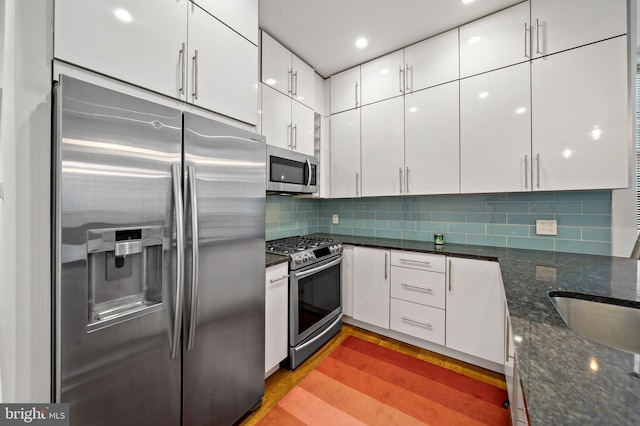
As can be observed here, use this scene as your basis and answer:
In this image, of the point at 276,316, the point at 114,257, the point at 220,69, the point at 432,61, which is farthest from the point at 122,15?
the point at 432,61

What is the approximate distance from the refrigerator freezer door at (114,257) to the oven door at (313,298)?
0.93m

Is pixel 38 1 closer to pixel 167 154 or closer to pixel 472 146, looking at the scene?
pixel 167 154

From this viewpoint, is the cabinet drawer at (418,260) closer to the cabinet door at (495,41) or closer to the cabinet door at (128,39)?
the cabinet door at (495,41)

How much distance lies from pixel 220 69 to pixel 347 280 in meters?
2.14

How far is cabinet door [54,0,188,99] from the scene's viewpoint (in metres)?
0.96

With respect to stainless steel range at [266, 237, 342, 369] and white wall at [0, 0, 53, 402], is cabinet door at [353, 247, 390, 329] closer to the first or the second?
stainless steel range at [266, 237, 342, 369]

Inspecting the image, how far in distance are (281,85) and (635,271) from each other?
108 inches

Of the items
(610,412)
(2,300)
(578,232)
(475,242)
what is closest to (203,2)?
(2,300)

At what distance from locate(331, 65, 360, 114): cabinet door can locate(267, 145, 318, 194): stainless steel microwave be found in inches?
28.3

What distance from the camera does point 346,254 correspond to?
2678mm

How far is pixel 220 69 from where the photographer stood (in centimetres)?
151

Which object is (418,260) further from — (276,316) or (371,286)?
(276,316)

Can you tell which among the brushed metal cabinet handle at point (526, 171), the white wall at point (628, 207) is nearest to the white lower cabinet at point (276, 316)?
the brushed metal cabinet handle at point (526, 171)

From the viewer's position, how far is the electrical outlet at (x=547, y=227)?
205 centimetres
